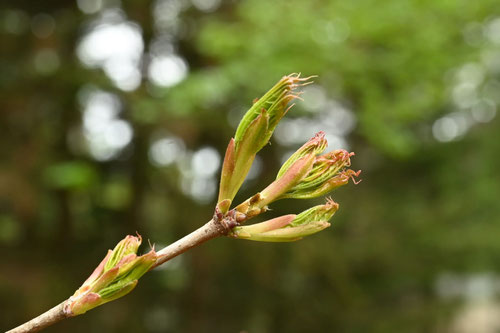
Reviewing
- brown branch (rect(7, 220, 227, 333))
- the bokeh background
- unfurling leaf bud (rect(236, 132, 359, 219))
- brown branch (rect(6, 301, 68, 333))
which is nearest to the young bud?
unfurling leaf bud (rect(236, 132, 359, 219))

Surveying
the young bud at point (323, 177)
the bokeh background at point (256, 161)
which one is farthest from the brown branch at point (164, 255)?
the bokeh background at point (256, 161)

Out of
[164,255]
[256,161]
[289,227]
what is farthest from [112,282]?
[256,161]

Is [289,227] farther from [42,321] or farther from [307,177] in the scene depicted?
[42,321]

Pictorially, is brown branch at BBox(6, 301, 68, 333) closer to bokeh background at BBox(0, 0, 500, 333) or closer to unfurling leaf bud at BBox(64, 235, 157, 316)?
unfurling leaf bud at BBox(64, 235, 157, 316)

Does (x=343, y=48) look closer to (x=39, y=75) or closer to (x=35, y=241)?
(x=39, y=75)

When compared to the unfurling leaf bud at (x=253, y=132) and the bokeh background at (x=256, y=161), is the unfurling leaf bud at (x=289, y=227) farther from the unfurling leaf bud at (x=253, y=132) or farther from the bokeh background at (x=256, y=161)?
the bokeh background at (x=256, y=161)

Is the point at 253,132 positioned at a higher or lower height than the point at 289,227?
higher

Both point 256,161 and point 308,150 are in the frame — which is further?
point 256,161
